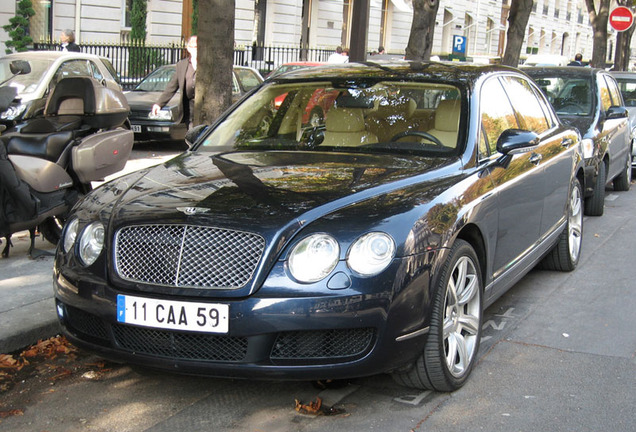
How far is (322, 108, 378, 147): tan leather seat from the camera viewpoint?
16.6 ft

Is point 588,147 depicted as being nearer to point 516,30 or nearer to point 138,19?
point 516,30

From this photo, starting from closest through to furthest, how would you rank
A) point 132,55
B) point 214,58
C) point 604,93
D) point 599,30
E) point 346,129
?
point 346,129, point 214,58, point 604,93, point 132,55, point 599,30

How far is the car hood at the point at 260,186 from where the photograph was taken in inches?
150

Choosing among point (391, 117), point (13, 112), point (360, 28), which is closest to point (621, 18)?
point (360, 28)

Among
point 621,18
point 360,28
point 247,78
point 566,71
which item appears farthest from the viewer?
point 621,18

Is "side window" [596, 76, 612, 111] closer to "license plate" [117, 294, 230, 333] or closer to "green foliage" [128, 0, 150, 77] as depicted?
"license plate" [117, 294, 230, 333]

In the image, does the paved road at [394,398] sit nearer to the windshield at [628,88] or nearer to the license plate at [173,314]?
the license plate at [173,314]

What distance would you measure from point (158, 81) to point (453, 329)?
1307cm

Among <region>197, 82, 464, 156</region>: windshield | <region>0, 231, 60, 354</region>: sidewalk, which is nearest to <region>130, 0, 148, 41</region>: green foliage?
<region>0, 231, 60, 354</region>: sidewalk

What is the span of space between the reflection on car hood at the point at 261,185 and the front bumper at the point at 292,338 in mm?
388

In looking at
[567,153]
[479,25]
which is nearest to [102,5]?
[567,153]

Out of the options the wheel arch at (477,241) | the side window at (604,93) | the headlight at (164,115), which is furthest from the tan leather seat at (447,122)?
the headlight at (164,115)

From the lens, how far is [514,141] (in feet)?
16.5

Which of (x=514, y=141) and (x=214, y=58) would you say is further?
(x=214, y=58)
